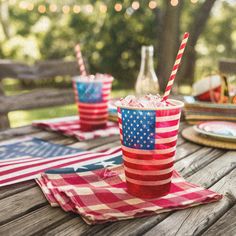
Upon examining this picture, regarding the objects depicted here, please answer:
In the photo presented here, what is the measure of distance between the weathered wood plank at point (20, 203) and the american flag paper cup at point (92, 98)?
0.55 m

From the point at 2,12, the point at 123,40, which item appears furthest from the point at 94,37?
the point at 2,12

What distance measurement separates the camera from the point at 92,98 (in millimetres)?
1398

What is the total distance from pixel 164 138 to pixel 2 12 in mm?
11133

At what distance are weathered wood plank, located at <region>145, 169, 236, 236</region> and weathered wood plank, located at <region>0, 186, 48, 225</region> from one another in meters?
0.25

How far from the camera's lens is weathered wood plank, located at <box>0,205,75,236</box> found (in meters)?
0.71

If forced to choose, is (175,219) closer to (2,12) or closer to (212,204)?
(212,204)

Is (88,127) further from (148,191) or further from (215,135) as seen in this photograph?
(148,191)

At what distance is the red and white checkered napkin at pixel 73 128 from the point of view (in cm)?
139

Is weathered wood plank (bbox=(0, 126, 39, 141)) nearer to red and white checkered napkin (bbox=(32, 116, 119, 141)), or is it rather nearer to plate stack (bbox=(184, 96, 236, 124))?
red and white checkered napkin (bbox=(32, 116, 119, 141))

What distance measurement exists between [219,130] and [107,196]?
0.57 metres

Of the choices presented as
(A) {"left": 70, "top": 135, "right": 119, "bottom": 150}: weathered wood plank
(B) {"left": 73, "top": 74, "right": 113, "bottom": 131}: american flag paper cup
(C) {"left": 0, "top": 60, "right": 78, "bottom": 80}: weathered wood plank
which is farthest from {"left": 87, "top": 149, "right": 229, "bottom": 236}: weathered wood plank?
(C) {"left": 0, "top": 60, "right": 78, "bottom": 80}: weathered wood plank

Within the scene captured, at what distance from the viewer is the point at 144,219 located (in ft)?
2.47

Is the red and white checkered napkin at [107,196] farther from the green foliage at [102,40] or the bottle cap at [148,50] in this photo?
the green foliage at [102,40]

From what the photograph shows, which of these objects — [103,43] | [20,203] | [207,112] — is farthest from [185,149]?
[103,43]
